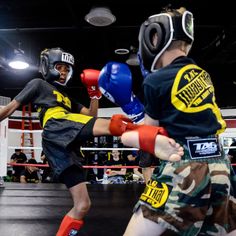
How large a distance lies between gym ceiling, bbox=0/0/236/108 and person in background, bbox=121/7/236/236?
14.1 feet

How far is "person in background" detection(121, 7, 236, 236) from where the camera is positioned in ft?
2.59

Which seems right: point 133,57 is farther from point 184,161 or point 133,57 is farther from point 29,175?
point 184,161

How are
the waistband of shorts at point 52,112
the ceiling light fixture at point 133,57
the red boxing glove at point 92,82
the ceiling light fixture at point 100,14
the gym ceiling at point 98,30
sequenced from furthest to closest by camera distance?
the ceiling light fixture at point 133,57 < the gym ceiling at point 98,30 < the ceiling light fixture at point 100,14 < the red boxing glove at point 92,82 < the waistband of shorts at point 52,112

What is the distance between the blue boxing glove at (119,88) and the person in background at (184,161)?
1.64 feet

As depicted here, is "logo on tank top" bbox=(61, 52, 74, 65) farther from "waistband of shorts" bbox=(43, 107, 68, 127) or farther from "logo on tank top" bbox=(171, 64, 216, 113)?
"logo on tank top" bbox=(171, 64, 216, 113)

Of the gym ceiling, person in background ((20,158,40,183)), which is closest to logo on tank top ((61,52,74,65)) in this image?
the gym ceiling

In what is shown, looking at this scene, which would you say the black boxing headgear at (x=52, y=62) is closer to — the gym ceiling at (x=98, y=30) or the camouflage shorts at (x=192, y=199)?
the camouflage shorts at (x=192, y=199)

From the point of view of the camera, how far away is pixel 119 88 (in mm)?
1417

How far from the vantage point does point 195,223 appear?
78 cm

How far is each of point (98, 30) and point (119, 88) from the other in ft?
16.0

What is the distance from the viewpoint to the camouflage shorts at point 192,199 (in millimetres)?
784

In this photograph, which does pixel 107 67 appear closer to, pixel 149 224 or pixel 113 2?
pixel 149 224

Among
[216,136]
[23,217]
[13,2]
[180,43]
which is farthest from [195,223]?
[13,2]

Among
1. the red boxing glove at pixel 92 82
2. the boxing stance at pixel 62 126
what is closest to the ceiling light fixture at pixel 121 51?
the red boxing glove at pixel 92 82
